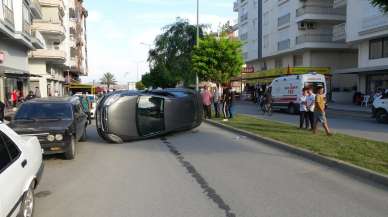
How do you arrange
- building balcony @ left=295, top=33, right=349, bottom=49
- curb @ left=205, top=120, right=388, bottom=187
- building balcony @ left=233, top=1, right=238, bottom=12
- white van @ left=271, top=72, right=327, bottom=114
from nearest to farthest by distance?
curb @ left=205, top=120, right=388, bottom=187, white van @ left=271, top=72, right=327, bottom=114, building balcony @ left=295, top=33, right=349, bottom=49, building balcony @ left=233, top=1, right=238, bottom=12

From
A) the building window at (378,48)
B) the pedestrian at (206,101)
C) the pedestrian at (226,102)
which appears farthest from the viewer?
the building window at (378,48)

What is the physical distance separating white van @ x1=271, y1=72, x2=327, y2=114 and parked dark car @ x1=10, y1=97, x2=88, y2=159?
18543 millimetres

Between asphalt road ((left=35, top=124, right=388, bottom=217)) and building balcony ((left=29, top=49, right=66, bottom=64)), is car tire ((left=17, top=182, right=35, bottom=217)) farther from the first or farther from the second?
building balcony ((left=29, top=49, right=66, bottom=64))

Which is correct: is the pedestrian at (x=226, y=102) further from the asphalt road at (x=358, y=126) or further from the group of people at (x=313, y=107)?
the group of people at (x=313, y=107)

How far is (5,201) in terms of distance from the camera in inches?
175

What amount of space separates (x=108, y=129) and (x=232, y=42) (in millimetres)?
23461

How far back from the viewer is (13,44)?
34.6 metres

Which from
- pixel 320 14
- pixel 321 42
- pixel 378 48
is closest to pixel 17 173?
pixel 378 48

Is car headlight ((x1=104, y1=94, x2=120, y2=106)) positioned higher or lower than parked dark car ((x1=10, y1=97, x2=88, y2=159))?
Result: higher

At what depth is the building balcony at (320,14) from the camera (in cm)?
5041

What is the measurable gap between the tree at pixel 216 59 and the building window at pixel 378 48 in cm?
1244

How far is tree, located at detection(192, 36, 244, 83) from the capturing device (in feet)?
113

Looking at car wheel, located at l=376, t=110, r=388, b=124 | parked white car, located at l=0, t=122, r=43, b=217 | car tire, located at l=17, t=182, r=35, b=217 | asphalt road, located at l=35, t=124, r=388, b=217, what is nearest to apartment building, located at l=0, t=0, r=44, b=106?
asphalt road, located at l=35, t=124, r=388, b=217

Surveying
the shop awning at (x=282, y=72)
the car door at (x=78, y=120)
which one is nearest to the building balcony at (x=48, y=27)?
the shop awning at (x=282, y=72)
